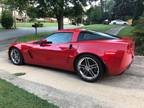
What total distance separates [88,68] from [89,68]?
0.03 metres

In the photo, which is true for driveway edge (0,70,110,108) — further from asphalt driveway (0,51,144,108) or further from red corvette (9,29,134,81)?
red corvette (9,29,134,81)

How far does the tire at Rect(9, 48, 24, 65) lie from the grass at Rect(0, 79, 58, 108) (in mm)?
2428

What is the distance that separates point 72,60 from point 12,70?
1924 millimetres

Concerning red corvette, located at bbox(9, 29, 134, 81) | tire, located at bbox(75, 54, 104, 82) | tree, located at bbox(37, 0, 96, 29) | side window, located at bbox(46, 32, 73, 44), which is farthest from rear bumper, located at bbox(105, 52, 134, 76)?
tree, located at bbox(37, 0, 96, 29)

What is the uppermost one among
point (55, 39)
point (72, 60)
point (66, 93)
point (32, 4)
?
point (32, 4)

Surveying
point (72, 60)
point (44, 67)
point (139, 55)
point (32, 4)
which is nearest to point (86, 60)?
point (72, 60)

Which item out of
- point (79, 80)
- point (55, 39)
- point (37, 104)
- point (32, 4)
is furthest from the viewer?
point (32, 4)

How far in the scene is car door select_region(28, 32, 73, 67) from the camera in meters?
7.07

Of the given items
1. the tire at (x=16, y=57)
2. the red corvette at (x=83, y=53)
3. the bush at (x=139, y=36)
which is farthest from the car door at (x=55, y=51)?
the bush at (x=139, y=36)

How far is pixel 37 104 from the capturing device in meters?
4.91

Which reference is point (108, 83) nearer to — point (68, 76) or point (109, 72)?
point (109, 72)

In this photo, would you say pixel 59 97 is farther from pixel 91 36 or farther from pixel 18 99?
pixel 91 36

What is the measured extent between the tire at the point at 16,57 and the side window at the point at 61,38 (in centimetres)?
117

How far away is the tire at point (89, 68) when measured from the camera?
253 inches
